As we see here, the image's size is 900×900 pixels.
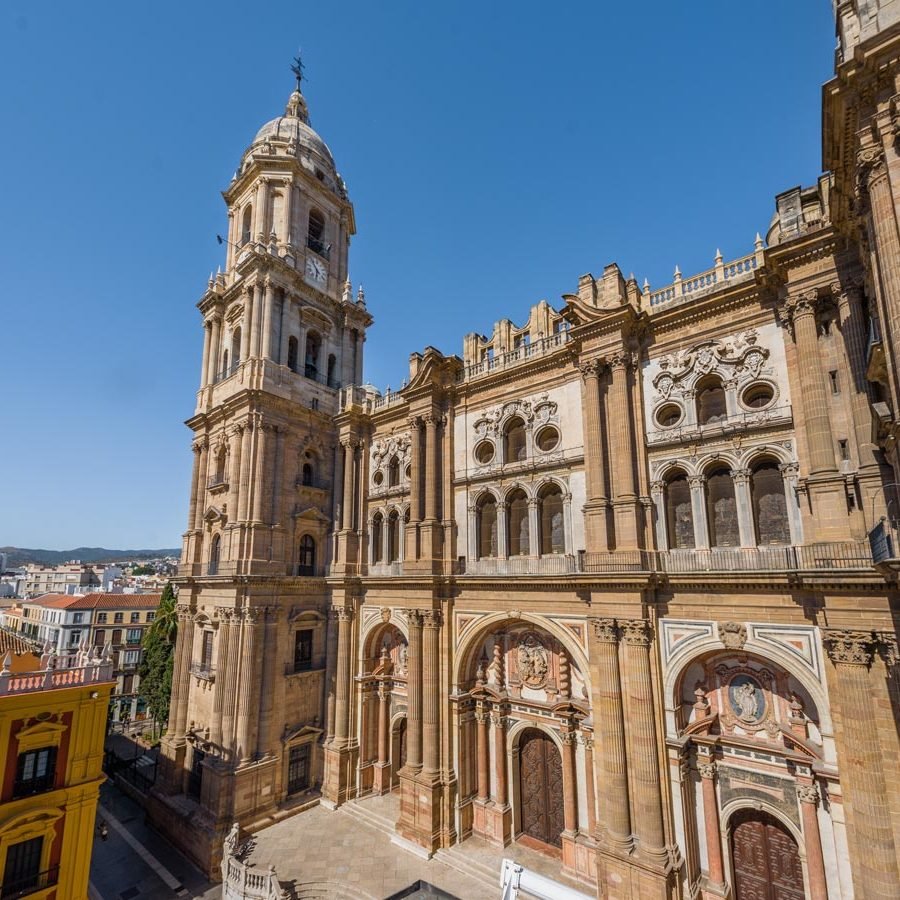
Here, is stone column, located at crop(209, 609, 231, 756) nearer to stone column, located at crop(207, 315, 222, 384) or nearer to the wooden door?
the wooden door

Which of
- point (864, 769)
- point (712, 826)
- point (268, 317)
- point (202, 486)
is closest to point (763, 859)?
point (712, 826)

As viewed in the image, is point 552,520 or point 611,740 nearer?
point 611,740

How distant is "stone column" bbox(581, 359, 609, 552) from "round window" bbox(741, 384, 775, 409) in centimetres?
441

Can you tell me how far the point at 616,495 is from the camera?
17.0 meters

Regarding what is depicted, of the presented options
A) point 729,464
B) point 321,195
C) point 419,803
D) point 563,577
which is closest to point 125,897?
point 419,803

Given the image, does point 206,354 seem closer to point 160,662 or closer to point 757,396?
point 160,662

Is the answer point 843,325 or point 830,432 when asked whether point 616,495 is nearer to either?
point 830,432

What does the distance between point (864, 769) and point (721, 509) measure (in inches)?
270

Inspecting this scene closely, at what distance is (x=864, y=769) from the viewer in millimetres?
11539

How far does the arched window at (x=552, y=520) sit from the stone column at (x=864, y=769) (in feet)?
27.8

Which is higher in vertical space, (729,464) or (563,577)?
(729,464)

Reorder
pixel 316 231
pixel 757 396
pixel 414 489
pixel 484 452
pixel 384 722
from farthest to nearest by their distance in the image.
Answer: pixel 316 231 < pixel 384 722 < pixel 414 489 < pixel 484 452 < pixel 757 396

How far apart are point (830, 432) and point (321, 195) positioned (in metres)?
28.4

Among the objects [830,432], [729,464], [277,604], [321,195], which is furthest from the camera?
[321,195]
